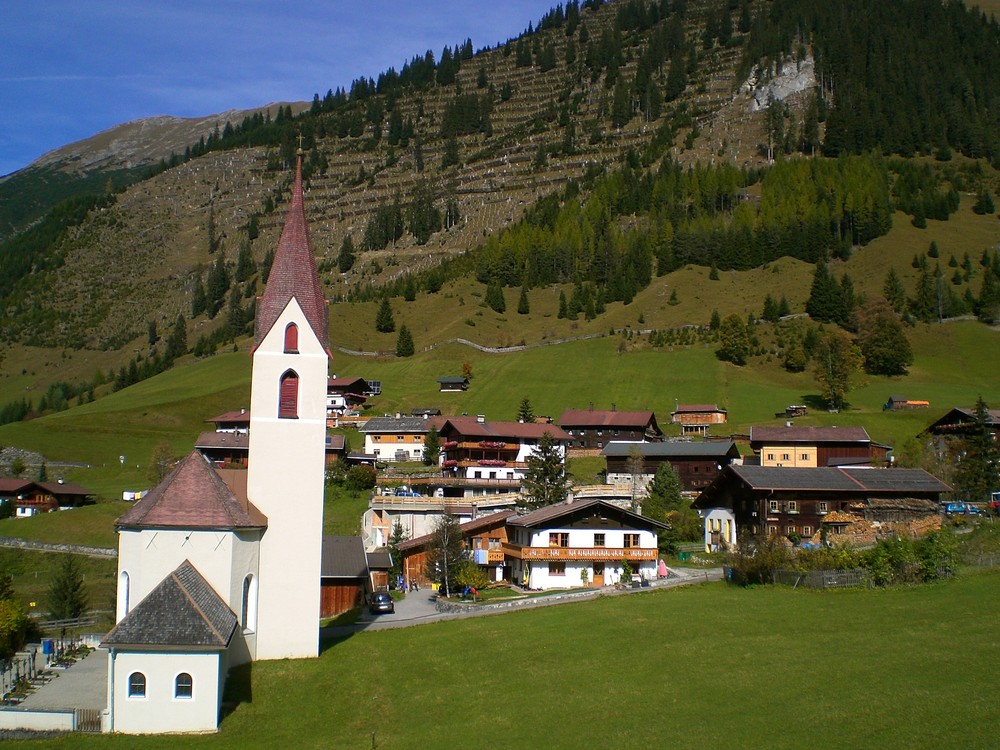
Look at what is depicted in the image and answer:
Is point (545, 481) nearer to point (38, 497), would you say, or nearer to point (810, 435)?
point (810, 435)

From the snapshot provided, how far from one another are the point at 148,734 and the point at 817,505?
4226cm

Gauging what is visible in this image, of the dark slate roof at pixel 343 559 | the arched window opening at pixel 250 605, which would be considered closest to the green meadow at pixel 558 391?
the dark slate roof at pixel 343 559

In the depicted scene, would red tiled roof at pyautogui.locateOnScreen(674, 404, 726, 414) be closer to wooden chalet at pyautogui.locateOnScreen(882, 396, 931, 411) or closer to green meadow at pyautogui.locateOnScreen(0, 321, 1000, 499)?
green meadow at pyautogui.locateOnScreen(0, 321, 1000, 499)

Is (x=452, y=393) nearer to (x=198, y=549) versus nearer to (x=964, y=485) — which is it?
(x=964, y=485)

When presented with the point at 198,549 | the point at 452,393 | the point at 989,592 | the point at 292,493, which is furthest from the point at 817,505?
the point at 452,393

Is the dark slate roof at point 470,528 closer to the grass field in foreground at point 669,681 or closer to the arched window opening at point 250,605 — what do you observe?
the grass field in foreground at point 669,681

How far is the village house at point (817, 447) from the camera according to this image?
81375 mm

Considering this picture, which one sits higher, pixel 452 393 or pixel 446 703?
pixel 452 393

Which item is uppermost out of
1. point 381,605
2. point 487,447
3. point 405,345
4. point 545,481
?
point 405,345

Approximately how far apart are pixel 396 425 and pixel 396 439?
4.92 feet

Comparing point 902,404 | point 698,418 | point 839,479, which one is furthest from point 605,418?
point 839,479

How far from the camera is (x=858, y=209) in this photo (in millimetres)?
169250

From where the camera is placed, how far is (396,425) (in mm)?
100625

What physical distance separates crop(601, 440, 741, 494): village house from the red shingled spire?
51.2 metres
